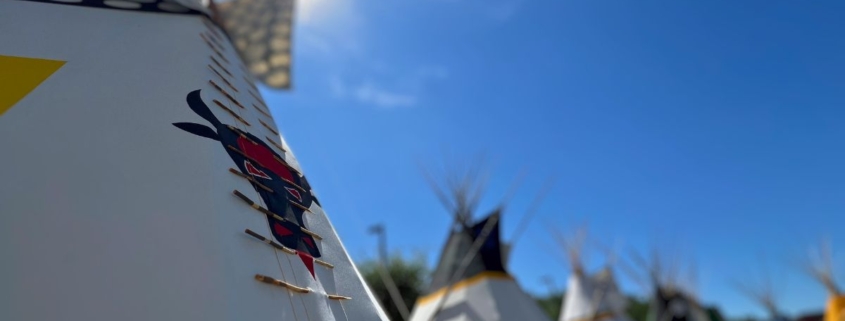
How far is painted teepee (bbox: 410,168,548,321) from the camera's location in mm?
7031

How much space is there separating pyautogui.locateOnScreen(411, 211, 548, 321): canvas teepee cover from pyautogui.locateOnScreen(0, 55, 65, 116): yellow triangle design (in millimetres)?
5174

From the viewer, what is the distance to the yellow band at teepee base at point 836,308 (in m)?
11.0

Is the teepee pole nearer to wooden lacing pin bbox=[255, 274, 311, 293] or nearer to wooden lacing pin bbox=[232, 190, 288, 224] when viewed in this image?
wooden lacing pin bbox=[232, 190, 288, 224]

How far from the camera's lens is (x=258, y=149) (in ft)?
9.23

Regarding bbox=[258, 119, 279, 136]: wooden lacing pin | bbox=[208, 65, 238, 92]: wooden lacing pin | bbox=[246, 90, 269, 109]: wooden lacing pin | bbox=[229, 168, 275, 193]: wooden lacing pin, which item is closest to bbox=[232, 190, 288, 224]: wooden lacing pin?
bbox=[229, 168, 275, 193]: wooden lacing pin

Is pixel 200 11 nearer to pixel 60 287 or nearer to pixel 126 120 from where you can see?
pixel 126 120

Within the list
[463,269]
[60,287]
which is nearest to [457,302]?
[463,269]

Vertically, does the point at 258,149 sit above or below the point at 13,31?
below

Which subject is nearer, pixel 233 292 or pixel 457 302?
pixel 233 292

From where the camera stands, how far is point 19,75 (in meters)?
2.39

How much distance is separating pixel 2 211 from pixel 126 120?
2.25ft

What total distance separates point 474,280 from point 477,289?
0.58 feet

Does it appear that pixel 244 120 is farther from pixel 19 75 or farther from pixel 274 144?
pixel 19 75

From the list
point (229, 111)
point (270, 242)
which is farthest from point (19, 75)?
point (270, 242)
